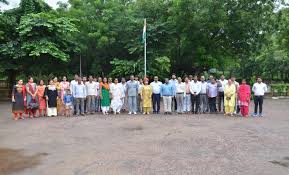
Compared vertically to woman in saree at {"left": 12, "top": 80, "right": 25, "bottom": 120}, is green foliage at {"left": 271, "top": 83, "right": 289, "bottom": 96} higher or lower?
higher

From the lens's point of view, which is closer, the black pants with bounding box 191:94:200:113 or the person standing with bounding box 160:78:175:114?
the person standing with bounding box 160:78:175:114

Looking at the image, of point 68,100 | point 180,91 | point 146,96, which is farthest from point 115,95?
point 180,91

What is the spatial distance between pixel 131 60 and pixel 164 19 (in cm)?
426

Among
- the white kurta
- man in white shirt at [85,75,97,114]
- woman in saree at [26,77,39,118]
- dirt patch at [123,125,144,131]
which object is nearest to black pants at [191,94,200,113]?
the white kurta

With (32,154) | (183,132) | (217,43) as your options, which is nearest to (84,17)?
(217,43)

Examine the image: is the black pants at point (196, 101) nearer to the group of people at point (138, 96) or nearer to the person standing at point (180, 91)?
the group of people at point (138, 96)

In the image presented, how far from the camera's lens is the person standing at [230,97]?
59.9ft

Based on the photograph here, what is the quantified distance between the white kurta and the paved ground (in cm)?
250

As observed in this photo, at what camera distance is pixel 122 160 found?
29.7ft

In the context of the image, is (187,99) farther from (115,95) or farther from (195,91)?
(115,95)

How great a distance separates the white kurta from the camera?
62.3 ft

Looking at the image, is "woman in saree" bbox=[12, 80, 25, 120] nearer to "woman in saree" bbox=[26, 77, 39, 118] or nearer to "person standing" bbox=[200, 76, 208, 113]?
"woman in saree" bbox=[26, 77, 39, 118]

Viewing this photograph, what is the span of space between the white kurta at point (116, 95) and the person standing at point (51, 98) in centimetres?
257

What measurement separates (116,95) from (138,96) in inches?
41.6
